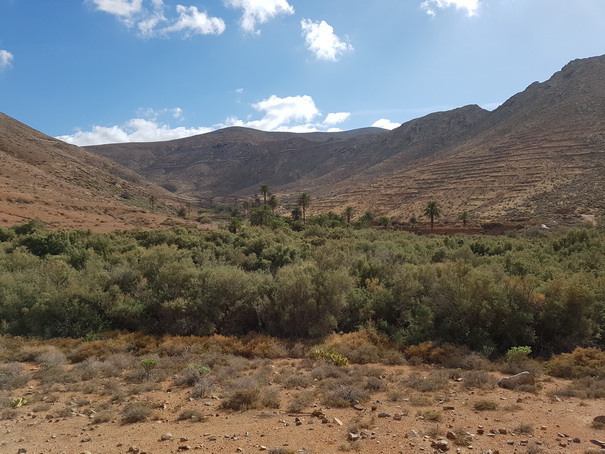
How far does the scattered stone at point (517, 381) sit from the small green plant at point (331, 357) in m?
3.69

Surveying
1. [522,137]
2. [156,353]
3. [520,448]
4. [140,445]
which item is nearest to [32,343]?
[156,353]

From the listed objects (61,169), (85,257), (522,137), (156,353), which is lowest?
Result: (156,353)

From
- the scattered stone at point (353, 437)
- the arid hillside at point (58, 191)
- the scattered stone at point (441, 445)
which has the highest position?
the arid hillside at point (58, 191)

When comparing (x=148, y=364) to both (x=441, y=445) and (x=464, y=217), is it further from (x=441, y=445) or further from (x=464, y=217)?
(x=464, y=217)

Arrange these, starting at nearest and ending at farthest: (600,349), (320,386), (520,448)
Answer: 1. (520,448)
2. (320,386)
3. (600,349)

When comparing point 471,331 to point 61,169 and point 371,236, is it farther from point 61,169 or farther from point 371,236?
point 61,169

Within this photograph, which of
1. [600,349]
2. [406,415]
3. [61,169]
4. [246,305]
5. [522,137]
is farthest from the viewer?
[522,137]

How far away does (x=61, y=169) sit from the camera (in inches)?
2808

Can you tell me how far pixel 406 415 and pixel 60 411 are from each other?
258 inches

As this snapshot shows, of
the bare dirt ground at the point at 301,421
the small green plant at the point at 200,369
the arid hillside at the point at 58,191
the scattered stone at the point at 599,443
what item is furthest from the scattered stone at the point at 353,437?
the arid hillside at the point at 58,191

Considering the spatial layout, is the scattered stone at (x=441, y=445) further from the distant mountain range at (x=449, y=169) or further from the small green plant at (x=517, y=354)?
the distant mountain range at (x=449, y=169)

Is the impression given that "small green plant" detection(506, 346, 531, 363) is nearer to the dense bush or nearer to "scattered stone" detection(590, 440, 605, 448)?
the dense bush

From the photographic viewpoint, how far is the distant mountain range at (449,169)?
5981 cm

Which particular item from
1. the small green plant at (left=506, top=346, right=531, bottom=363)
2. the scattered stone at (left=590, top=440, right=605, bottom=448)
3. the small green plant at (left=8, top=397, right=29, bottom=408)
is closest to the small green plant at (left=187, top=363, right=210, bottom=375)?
the small green plant at (left=8, top=397, right=29, bottom=408)
